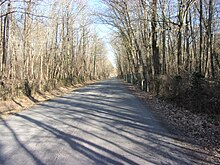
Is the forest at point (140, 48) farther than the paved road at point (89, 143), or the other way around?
the forest at point (140, 48)

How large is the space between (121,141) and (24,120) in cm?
522

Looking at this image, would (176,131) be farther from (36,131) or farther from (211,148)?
(36,131)

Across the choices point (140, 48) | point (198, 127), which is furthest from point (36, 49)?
point (198, 127)

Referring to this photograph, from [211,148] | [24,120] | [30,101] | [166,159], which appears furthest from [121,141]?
[30,101]

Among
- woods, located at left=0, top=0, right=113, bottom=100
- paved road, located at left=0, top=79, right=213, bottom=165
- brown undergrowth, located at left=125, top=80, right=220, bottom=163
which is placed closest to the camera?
paved road, located at left=0, top=79, right=213, bottom=165

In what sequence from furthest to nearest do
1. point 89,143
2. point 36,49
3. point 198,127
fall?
point 36,49 < point 198,127 < point 89,143

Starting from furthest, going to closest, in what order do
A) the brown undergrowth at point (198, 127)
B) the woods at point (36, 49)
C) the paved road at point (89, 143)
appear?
the woods at point (36, 49), the brown undergrowth at point (198, 127), the paved road at point (89, 143)

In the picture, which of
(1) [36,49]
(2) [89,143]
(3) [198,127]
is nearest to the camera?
(2) [89,143]

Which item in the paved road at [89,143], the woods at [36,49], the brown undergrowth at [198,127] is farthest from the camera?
the woods at [36,49]

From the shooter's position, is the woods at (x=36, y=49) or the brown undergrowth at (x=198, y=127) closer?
the brown undergrowth at (x=198, y=127)

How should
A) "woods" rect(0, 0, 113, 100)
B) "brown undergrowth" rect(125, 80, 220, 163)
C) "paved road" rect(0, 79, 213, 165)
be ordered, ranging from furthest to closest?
1. "woods" rect(0, 0, 113, 100)
2. "brown undergrowth" rect(125, 80, 220, 163)
3. "paved road" rect(0, 79, 213, 165)

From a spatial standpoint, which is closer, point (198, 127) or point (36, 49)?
point (198, 127)

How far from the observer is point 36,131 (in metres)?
8.44

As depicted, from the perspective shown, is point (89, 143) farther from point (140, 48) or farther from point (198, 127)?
point (140, 48)
